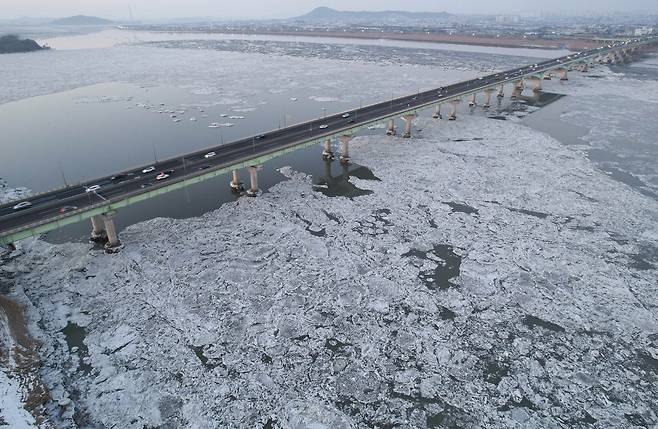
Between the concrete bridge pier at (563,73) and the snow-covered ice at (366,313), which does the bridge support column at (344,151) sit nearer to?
the snow-covered ice at (366,313)

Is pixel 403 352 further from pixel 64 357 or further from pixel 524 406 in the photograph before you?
pixel 64 357

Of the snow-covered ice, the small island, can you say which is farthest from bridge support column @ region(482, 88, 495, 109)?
the small island

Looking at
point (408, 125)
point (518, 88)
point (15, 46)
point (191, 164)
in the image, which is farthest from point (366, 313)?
point (15, 46)

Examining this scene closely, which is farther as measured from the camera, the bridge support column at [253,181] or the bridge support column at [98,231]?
the bridge support column at [253,181]

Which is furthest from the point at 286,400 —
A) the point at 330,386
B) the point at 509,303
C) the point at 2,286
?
the point at 2,286

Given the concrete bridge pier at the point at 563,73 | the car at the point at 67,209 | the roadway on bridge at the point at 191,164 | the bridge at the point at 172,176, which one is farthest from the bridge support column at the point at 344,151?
the concrete bridge pier at the point at 563,73

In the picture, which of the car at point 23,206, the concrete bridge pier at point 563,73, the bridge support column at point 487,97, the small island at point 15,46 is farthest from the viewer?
the small island at point 15,46
